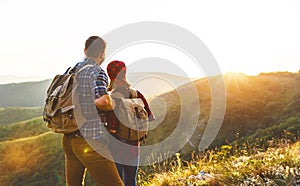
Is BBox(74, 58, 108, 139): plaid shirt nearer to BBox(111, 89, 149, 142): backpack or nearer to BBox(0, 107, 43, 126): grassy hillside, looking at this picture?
BBox(111, 89, 149, 142): backpack

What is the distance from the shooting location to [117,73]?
3.98m

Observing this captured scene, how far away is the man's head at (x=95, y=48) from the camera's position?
130 inches

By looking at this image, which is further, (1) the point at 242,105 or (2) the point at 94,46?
(1) the point at 242,105

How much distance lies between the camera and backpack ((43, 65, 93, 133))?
3.10 metres

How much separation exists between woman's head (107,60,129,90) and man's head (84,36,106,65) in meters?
0.63

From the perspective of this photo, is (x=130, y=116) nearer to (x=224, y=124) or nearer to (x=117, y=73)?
(x=117, y=73)

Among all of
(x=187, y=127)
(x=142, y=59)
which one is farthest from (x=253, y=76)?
(x=142, y=59)

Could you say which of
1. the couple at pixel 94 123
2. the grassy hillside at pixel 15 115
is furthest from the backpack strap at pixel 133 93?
the grassy hillside at pixel 15 115

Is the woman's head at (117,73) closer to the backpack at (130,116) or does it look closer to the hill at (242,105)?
the backpack at (130,116)

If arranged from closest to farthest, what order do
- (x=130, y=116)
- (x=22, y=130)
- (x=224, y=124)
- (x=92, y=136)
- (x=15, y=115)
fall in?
1. (x=92, y=136)
2. (x=130, y=116)
3. (x=224, y=124)
4. (x=22, y=130)
5. (x=15, y=115)

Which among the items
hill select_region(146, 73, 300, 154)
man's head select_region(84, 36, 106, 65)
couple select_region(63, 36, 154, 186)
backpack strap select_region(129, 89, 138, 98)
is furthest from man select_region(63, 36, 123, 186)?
hill select_region(146, 73, 300, 154)

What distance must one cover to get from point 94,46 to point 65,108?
2.35 ft

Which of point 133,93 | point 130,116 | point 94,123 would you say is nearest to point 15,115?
point 133,93

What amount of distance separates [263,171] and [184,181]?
1.14 metres
